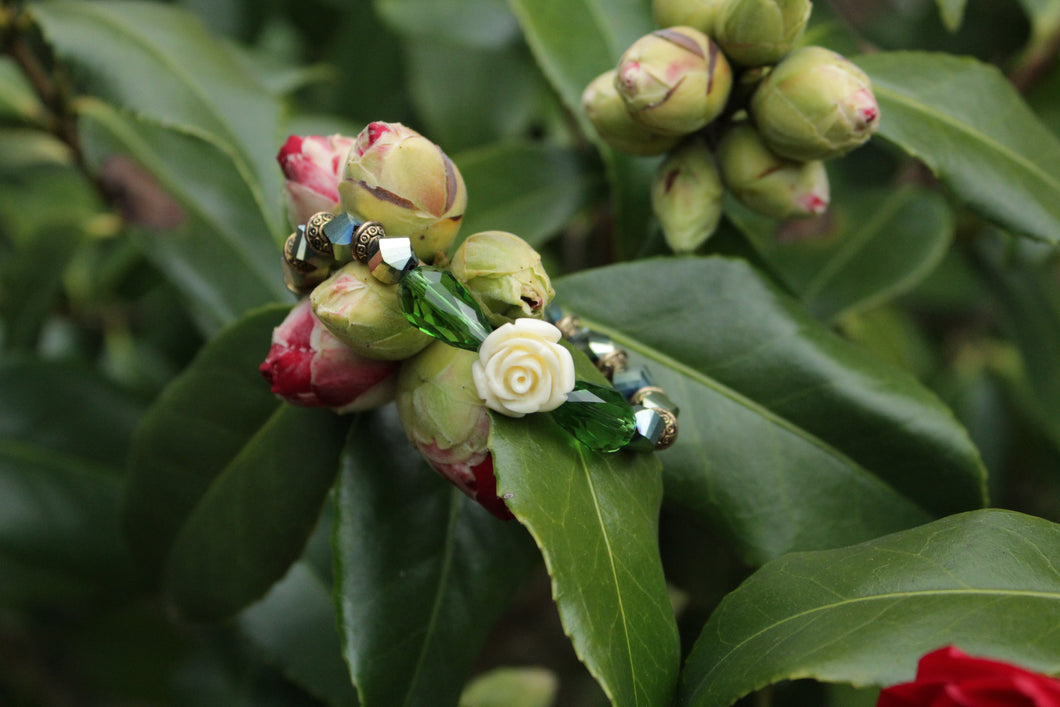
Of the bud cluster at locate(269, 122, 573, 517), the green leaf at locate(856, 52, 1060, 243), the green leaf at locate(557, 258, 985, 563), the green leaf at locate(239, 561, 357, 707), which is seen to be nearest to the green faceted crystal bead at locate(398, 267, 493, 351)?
the bud cluster at locate(269, 122, 573, 517)

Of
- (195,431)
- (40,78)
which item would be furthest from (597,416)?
(40,78)

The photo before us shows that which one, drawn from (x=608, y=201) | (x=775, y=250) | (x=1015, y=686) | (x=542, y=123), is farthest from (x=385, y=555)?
(x=542, y=123)

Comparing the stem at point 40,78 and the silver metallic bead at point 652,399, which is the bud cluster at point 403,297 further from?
the stem at point 40,78

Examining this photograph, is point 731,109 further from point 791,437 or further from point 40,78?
point 40,78

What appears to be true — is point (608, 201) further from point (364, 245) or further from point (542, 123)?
point (364, 245)

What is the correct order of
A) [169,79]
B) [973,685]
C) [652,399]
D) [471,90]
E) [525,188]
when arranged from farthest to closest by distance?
[471,90] → [525,188] → [169,79] → [652,399] → [973,685]

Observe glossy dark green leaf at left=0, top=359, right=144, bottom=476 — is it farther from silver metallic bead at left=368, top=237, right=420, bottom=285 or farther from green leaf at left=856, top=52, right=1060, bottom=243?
green leaf at left=856, top=52, right=1060, bottom=243
